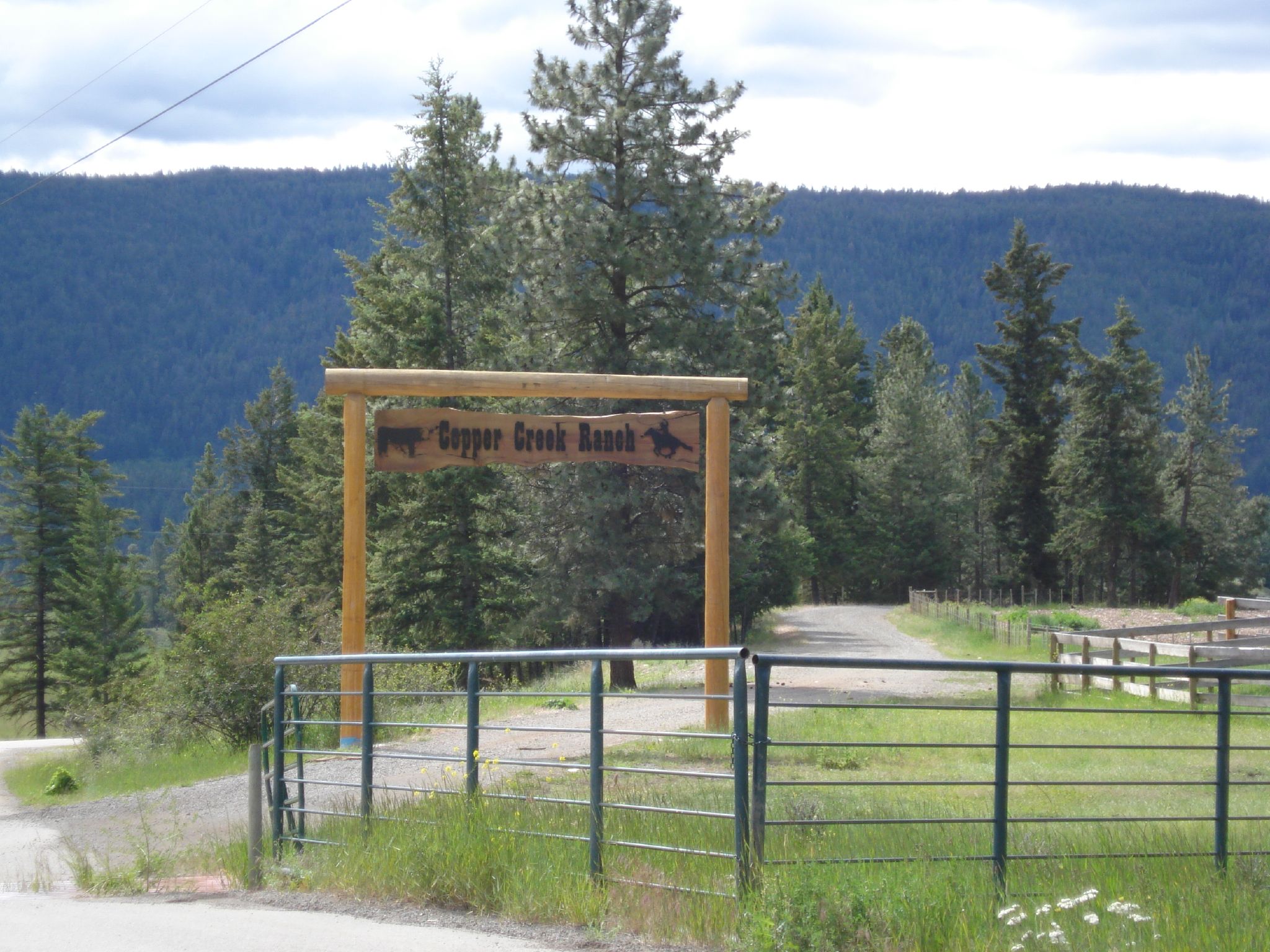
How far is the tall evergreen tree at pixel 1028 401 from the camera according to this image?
223 feet

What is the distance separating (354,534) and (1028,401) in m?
61.1

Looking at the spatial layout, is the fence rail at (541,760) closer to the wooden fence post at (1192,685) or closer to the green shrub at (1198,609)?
the wooden fence post at (1192,685)

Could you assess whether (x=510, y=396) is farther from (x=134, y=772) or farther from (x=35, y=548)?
(x=35, y=548)

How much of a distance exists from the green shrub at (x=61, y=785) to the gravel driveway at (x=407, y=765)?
5.88 ft

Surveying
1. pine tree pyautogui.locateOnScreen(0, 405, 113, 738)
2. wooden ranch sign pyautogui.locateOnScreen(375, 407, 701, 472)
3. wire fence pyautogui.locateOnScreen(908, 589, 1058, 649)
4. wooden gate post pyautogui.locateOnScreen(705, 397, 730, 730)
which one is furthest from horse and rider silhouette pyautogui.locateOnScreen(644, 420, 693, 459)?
pine tree pyautogui.locateOnScreen(0, 405, 113, 738)

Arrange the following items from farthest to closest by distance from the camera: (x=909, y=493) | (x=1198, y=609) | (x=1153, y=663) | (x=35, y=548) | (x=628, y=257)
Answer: (x=909, y=493) < (x=35, y=548) < (x=1198, y=609) < (x=628, y=257) < (x=1153, y=663)

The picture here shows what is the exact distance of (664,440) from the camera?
1364 centimetres

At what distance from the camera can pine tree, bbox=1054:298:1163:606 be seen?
6256cm

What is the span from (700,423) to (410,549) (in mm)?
20782

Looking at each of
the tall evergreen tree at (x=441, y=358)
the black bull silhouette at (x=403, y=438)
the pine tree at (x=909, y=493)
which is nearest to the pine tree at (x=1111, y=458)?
the pine tree at (x=909, y=493)

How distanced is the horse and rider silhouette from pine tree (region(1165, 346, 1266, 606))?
223 feet

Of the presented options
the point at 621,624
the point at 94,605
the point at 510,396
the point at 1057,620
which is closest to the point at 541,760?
the point at 510,396

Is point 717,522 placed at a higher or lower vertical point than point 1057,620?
higher

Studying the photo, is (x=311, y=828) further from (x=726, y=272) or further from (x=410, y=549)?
(x=410, y=549)
